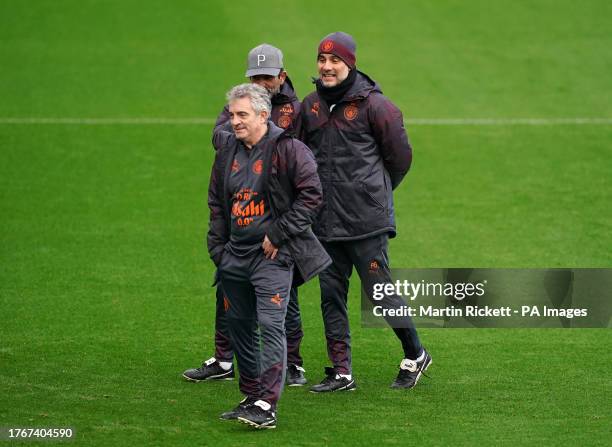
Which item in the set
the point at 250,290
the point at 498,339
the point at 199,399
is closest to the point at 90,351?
the point at 199,399

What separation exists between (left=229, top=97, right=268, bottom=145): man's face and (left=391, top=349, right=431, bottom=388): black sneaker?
1.96 metres

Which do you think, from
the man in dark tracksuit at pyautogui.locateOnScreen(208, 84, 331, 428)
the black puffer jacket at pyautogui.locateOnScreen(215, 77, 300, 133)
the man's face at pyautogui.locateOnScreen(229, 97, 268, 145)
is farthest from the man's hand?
the black puffer jacket at pyautogui.locateOnScreen(215, 77, 300, 133)

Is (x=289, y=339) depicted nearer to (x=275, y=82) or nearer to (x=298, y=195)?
(x=298, y=195)

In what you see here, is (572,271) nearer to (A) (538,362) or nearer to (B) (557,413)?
(A) (538,362)

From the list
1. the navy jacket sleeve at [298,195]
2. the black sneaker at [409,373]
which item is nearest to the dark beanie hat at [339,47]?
the navy jacket sleeve at [298,195]

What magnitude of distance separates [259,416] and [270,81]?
2.26 metres

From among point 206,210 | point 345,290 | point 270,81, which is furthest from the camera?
point 206,210

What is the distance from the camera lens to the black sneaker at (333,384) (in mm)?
8453

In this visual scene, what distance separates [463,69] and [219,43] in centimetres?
367

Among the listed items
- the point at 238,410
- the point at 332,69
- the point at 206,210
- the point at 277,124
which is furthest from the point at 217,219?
the point at 206,210

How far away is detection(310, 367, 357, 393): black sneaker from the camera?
845 centimetres

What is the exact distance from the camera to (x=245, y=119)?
295 inches

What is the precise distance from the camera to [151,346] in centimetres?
944

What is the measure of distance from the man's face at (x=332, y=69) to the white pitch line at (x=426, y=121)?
810 cm
